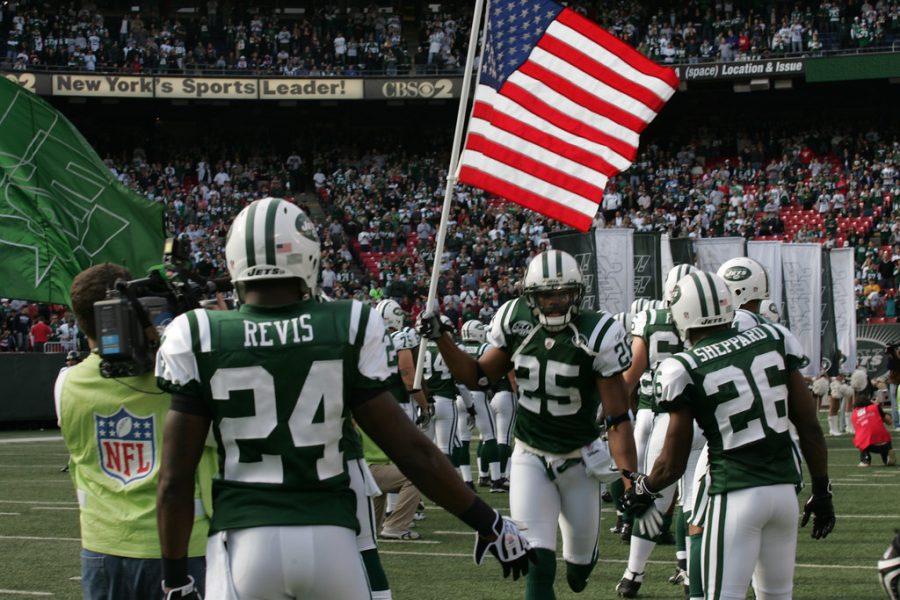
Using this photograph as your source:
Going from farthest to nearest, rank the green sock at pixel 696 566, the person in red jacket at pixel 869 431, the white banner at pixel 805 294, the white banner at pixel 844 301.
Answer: the white banner at pixel 844 301 → the white banner at pixel 805 294 → the person in red jacket at pixel 869 431 → the green sock at pixel 696 566

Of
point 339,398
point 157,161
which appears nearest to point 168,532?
point 339,398

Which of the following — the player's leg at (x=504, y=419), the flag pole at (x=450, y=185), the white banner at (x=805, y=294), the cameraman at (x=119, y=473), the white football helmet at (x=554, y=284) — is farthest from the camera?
the white banner at (x=805, y=294)

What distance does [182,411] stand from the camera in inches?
133

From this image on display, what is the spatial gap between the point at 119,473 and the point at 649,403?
5277 millimetres

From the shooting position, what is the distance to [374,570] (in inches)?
217

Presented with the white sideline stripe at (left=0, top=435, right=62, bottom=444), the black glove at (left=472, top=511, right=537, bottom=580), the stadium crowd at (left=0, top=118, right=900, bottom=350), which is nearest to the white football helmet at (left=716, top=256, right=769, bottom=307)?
the black glove at (left=472, top=511, right=537, bottom=580)

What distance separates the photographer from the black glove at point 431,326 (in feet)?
19.8

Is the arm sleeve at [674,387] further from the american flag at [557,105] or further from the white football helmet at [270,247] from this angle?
the american flag at [557,105]

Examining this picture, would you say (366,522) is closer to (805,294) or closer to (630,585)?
(630,585)

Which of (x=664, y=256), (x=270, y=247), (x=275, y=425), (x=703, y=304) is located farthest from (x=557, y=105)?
(x=664, y=256)

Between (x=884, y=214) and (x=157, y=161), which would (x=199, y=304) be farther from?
(x=157, y=161)

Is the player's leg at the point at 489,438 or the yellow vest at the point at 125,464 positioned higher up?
the yellow vest at the point at 125,464

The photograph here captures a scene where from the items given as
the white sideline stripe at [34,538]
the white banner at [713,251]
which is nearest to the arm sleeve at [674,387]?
the white sideline stripe at [34,538]

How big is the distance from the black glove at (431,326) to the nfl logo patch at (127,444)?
219 centimetres
